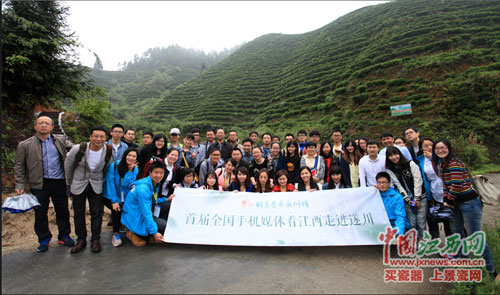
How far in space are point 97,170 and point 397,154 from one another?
4.43 metres

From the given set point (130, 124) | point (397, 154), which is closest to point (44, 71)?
point (397, 154)

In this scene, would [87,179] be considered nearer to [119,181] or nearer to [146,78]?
[119,181]

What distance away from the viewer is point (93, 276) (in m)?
2.36

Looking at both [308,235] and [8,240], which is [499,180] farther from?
[8,240]

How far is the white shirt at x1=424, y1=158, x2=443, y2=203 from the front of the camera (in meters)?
2.84

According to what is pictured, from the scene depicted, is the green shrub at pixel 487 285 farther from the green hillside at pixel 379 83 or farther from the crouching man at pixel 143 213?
the green hillside at pixel 379 83

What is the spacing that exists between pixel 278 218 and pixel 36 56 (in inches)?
294

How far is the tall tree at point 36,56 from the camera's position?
5180mm

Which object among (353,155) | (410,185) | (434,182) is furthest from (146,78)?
(434,182)

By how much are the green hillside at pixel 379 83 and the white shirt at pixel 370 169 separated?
33.6ft

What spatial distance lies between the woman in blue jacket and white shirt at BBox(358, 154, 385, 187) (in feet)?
12.2

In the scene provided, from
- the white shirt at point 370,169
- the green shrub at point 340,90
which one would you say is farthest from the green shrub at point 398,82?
the white shirt at point 370,169

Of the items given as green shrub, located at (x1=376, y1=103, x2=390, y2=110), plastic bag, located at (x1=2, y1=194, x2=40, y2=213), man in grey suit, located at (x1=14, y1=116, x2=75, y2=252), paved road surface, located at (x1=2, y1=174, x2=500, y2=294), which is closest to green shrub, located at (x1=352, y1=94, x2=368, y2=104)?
green shrub, located at (x1=376, y1=103, x2=390, y2=110)

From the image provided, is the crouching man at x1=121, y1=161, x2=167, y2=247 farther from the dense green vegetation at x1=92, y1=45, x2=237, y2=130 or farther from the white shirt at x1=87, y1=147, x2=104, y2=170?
the dense green vegetation at x1=92, y1=45, x2=237, y2=130
